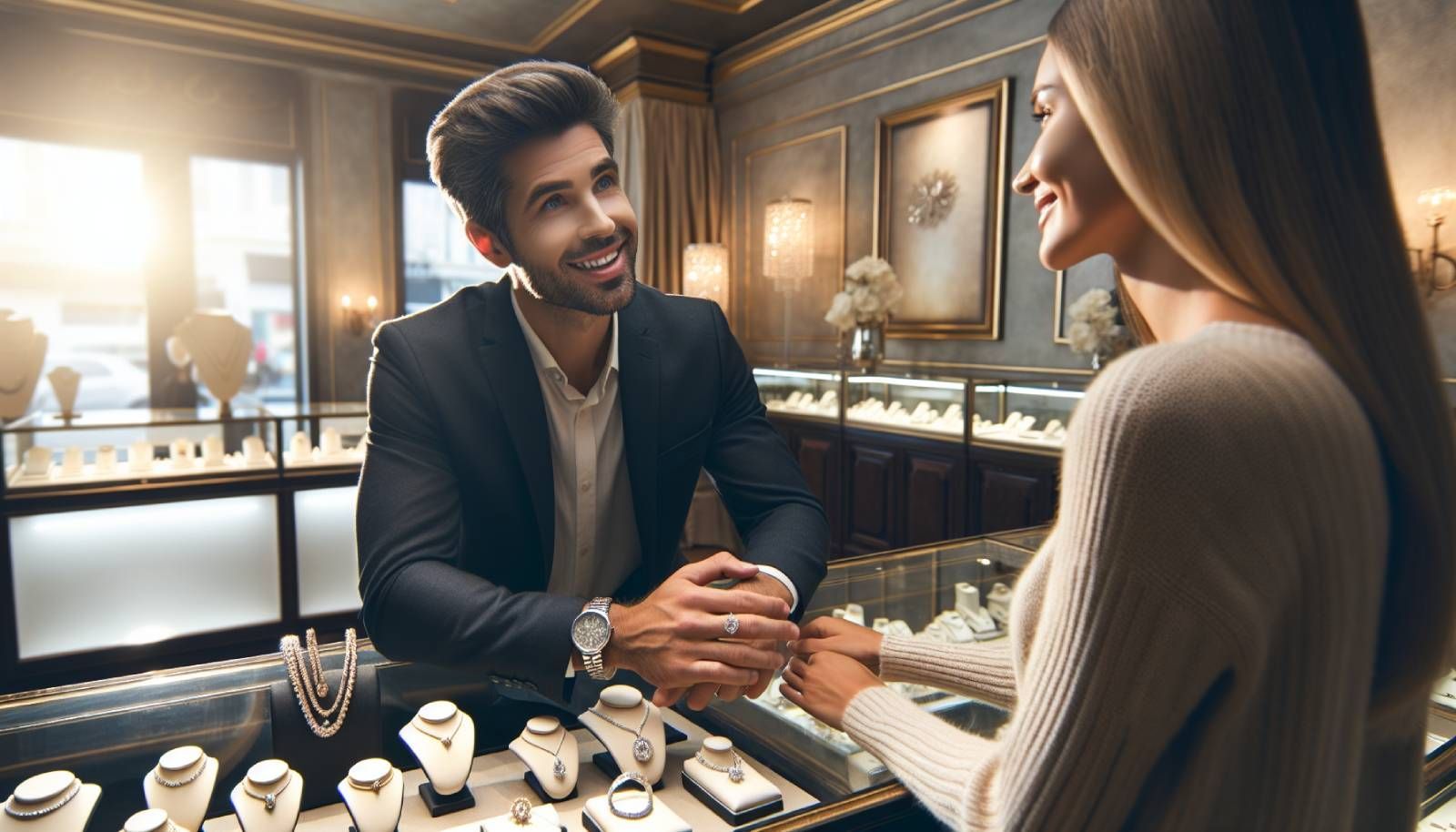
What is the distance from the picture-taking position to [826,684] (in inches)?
41.7

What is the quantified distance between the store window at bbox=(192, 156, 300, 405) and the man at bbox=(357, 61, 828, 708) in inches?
262

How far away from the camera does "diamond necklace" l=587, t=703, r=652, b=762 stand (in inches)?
41.6

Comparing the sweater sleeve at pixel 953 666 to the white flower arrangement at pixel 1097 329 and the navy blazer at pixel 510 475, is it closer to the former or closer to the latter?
the navy blazer at pixel 510 475

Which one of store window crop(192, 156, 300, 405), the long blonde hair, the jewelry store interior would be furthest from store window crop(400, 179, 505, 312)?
the long blonde hair

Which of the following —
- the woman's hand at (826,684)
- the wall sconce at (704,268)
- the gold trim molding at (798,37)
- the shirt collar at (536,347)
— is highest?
the gold trim molding at (798,37)

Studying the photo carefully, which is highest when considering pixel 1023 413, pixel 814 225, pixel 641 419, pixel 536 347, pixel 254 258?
pixel 814 225

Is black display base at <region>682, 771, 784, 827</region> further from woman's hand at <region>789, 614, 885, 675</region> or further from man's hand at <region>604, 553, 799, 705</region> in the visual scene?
woman's hand at <region>789, 614, 885, 675</region>

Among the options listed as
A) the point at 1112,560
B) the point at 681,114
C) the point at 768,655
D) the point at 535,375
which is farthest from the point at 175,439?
the point at 681,114

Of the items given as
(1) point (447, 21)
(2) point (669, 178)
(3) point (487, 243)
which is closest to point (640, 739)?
(3) point (487, 243)

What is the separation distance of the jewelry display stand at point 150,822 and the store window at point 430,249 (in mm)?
7135

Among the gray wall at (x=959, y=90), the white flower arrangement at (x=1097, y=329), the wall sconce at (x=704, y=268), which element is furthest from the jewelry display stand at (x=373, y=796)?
the wall sconce at (x=704, y=268)

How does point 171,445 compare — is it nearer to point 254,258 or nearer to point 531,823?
point 531,823

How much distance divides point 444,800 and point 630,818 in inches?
8.7

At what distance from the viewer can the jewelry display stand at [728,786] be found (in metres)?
0.99
